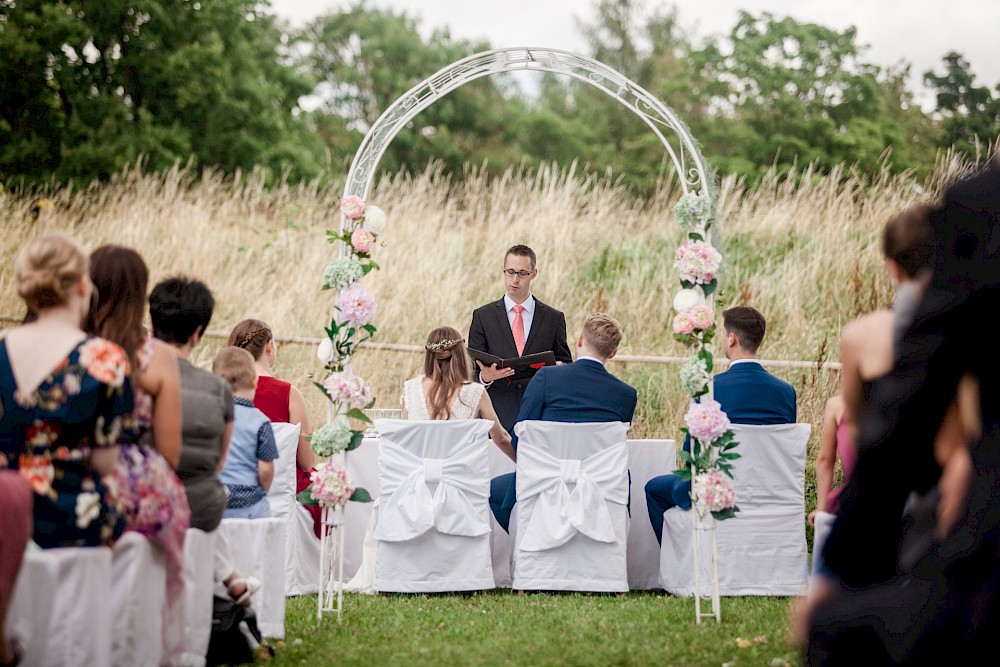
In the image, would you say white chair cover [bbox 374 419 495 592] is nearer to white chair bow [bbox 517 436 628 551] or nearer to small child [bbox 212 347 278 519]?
white chair bow [bbox 517 436 628 551]

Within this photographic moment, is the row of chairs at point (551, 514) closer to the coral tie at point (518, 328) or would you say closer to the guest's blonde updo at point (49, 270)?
the coral tie at point (518, 328)

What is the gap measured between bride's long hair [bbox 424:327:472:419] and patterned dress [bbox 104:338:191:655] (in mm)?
2431

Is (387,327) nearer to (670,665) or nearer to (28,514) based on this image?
(670,665)

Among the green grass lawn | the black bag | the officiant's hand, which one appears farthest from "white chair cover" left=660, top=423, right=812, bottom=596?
the black bag

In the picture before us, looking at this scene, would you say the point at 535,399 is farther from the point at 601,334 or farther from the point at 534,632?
the point at 534,632

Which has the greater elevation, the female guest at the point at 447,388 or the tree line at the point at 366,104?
the tree line at the point at 366,104

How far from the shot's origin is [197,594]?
12.1ft

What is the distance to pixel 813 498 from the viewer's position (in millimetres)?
7871

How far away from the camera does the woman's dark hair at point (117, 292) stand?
11.1 feet

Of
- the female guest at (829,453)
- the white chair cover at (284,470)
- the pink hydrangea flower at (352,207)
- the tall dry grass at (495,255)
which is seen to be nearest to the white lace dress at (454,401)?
the white chair cover at (284,470)

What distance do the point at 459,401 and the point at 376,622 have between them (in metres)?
1.40

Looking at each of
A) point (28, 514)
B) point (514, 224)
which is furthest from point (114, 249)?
point (514, 224)

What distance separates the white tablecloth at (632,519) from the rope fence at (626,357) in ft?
7.33

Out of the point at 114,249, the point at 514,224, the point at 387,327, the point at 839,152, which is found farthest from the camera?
the point at 839,152
